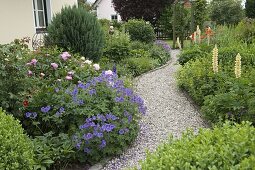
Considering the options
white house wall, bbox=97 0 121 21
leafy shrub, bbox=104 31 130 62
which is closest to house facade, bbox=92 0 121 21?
white house wall, bbox=97 0 121 21

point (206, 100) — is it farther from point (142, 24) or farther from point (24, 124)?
point (142, 24)

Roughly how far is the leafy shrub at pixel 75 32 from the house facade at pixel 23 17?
2.51 m

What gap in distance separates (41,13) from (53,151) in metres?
9.24

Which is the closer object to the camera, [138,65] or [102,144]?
[102,144]

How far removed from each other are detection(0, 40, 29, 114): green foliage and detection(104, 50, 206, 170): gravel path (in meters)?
1.52

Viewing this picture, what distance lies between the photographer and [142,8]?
22531 millimetres

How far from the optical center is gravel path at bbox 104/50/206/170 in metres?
4.28

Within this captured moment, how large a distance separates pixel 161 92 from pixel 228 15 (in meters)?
26.4

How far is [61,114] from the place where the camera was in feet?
14.0

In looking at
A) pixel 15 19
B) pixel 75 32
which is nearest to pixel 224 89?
pixel 75 32

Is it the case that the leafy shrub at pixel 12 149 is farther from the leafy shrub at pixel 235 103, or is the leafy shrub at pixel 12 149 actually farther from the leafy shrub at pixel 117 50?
the leafy shrub at pixel 117 50

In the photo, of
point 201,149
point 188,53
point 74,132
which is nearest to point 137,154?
point 74,132

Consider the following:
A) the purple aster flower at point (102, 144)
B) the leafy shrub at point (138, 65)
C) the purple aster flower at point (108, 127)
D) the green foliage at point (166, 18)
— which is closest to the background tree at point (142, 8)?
the green foliage at point (166, 18)

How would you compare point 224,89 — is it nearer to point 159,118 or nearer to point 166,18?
point 159,118
